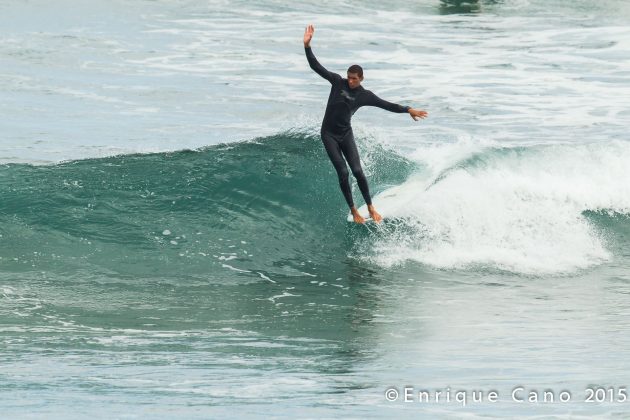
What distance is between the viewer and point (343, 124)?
12.1 metres

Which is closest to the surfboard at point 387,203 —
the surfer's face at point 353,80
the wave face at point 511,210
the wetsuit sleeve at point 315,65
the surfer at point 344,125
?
the wave face at point 511,210

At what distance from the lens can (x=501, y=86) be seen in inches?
907

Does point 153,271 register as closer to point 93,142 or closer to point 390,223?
point 390,223

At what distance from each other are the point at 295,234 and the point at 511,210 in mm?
2691

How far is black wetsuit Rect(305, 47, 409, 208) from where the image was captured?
12.0 metres

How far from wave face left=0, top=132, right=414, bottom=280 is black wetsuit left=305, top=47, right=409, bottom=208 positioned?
44.4 inches

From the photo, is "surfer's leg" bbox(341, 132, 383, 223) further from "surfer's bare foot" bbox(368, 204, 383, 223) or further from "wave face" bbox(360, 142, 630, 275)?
"wave face" bbox(360, 142, 630, 275)

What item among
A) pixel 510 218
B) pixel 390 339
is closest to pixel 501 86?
pixel 510 218

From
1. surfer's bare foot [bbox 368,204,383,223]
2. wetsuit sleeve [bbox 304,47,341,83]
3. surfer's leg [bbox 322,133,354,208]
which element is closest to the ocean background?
surfer's bare foot [bbox 368,204,383,223]

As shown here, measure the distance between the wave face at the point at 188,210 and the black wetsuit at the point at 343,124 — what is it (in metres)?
1.13

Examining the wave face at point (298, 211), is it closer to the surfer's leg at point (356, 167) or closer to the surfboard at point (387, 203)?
the surfboard at point (387, 203)

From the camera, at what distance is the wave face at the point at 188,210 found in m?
12.1

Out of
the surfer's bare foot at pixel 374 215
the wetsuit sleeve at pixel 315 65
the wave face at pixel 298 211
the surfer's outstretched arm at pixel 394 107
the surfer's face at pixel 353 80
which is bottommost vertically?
the wave face at pixel 298 211

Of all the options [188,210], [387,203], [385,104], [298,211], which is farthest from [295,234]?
[385,104]
